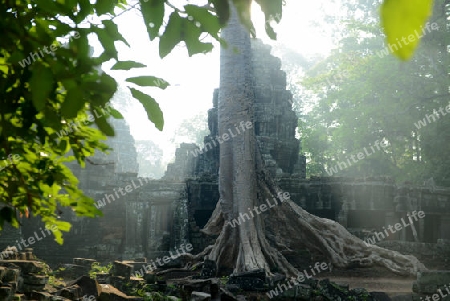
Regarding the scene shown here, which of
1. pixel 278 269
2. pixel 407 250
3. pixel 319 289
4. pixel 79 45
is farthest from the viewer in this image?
pixel 407 250

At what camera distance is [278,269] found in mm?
9156

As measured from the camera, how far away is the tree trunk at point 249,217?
9359 mm

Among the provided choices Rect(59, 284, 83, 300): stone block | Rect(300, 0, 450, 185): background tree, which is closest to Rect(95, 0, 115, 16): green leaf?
Rect(59, 284, 83, 300): stone block

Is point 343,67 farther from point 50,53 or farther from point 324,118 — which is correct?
point 50,53

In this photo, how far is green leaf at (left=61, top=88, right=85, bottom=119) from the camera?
53.4 inches

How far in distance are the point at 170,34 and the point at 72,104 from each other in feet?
1.98

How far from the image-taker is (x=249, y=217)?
9.41m

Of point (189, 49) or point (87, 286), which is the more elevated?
point (189, 49)

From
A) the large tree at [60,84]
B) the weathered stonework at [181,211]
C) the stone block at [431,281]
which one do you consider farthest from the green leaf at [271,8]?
the weathered stonework at [181,211]

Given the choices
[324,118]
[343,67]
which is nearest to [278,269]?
[343,67]

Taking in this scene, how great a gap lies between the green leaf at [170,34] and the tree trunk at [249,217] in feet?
24.0

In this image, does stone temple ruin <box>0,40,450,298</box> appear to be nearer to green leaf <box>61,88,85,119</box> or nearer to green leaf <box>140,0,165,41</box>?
green leaf <box>140,0,165,41</box>

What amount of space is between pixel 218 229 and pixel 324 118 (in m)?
21.8

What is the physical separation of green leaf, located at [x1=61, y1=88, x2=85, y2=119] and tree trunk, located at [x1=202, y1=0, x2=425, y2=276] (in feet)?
25.2
